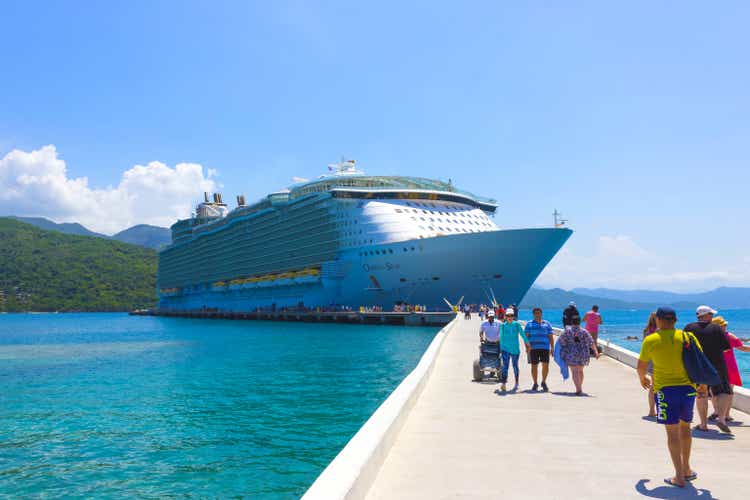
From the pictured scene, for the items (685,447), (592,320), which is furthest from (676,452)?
(592,320)

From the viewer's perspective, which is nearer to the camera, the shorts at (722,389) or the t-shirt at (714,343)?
the t-shirt at (714,343)

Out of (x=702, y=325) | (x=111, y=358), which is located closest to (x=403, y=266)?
(x=111, y=358)

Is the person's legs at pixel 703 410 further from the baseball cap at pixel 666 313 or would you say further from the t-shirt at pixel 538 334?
the t-shirt at pixel 538 334

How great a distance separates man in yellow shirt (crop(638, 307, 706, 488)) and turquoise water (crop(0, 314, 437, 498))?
517 cm

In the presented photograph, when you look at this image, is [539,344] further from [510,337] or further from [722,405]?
[722,405]

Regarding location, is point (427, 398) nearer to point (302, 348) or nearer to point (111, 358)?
point (302, 348)

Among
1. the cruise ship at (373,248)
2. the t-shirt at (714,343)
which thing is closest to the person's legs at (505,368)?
the t-shirt at (714,343)

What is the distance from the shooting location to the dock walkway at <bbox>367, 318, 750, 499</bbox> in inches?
199

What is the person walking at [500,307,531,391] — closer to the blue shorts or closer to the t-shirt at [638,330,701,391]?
the t-shirt at [638,330,701,391]

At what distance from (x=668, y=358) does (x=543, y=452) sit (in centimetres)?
171

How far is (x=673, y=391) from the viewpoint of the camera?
17.8 ft

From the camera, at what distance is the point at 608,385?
11.5 meters

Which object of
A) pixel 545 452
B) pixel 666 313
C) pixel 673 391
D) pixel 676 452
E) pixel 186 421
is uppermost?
pixel 666 313

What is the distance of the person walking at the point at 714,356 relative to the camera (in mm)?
7020
